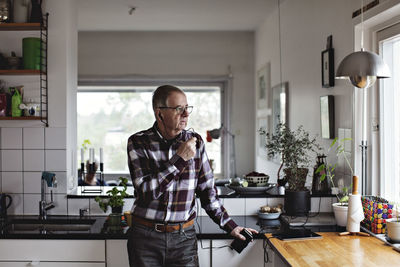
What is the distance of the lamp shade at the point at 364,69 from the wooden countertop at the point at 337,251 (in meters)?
0.77

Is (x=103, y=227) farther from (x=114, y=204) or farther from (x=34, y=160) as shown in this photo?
(x=34, y=160)

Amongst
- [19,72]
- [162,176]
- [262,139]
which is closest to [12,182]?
[19,72]

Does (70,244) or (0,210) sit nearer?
(70,244)

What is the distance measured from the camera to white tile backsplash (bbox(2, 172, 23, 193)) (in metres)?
3.06

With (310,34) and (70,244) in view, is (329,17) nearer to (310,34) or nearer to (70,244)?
(310,34)

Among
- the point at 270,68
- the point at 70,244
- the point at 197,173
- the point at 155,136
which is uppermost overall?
the point at 270,68

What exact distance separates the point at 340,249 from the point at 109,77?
4.90 metres

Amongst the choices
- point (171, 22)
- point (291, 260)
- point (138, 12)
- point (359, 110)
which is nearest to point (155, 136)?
point (291, 260)

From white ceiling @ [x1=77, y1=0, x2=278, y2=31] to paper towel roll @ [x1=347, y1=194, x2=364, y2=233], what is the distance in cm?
279

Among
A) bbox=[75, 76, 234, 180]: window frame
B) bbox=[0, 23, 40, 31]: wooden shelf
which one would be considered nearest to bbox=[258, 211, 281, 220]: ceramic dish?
bbox=[0, 23, 40, 31]: wooden shelf

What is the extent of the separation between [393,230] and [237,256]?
2.59ft

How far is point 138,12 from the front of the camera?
5.16m

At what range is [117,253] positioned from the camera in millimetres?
2443

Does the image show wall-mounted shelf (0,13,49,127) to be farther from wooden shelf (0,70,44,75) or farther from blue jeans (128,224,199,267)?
blue jeans (128,224,199,267)
